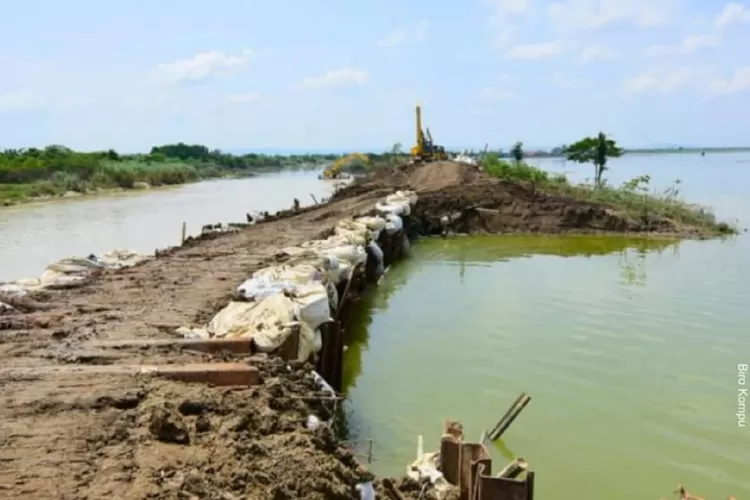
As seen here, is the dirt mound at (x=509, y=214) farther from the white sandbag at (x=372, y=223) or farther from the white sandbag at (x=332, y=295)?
the white sandbag at (x=332, y=295)

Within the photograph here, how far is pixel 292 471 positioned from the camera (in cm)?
368

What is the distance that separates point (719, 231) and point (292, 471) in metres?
18.9

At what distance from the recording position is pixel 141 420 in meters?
4.04

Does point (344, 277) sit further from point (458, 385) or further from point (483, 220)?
point (483, 220)

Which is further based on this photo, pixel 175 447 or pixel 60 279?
pixel 60 279

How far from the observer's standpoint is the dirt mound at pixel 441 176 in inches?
931

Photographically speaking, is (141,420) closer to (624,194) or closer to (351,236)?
(351,236)

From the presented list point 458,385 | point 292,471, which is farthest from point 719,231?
point 292,471

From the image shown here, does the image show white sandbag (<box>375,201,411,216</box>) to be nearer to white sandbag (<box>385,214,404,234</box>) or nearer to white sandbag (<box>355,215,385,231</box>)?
white sandbag (<box>385,214,404,234</box>)

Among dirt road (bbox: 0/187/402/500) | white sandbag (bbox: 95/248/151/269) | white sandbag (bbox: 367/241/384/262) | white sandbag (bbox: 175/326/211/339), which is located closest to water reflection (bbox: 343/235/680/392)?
white sandbag (bbox: 367/241/384/262)

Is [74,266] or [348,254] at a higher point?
[348,254]

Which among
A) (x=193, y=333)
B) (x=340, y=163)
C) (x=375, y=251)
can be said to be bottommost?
(x=375, y=251)

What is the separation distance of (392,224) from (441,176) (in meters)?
9.17

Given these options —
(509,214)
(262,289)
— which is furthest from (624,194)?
(262,289)
